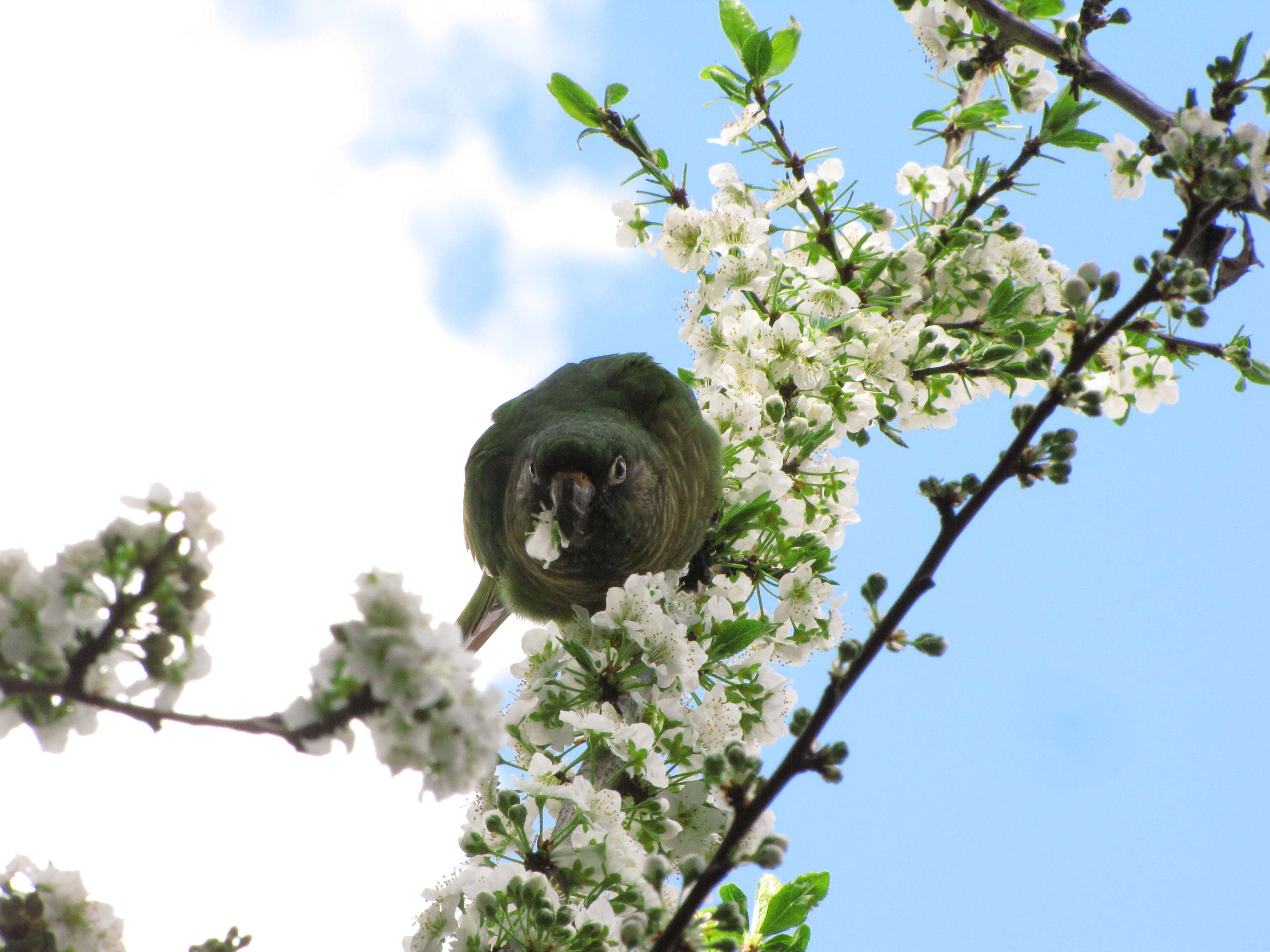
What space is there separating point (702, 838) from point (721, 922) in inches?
36.1

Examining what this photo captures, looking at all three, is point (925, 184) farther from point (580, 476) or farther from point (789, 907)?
point (789, 907)

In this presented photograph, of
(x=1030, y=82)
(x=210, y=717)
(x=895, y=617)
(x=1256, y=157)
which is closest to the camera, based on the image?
→ (x=210, y=717)

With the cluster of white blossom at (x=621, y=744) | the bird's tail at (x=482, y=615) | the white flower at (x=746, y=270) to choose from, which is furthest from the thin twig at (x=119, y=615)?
the bird's tail at (x=482, y=615)

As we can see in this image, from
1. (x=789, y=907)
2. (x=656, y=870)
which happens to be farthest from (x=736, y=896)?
(x=656, y=870)

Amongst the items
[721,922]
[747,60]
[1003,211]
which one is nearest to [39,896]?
[721,922]

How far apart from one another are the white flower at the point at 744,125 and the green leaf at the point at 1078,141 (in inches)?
30.0

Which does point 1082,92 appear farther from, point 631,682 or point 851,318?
point 631,682

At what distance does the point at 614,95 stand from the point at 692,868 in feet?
6.56

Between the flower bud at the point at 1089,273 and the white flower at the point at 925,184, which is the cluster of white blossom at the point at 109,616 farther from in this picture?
the white flower at the point at 925,184

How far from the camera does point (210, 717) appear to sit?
932 millimetres

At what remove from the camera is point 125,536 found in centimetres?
102

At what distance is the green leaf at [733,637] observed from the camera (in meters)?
2.37

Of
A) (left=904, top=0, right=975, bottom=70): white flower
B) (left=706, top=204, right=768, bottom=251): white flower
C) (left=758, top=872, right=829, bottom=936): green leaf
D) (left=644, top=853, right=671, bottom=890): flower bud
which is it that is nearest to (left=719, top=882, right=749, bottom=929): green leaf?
(left=758, top=872, right=829, bottom=936): green leaf

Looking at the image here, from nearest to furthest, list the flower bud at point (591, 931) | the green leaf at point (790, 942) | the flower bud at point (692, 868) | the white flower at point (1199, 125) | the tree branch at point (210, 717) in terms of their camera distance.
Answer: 1. the tree branch at point (210, 717)
2. the flower bud at point (692, 868)
3. the white flower at point (1199, 125)
4. the flower bud at point (591, 931)
5. the green leaf at point (790, 942)
